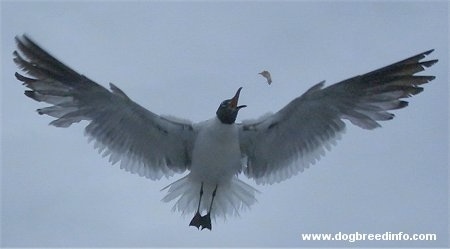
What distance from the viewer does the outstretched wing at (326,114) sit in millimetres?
13992

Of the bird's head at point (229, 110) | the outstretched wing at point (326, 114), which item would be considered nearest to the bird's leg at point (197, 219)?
the outstretched wing at point (326, 114)

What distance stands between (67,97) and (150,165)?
1.19 m

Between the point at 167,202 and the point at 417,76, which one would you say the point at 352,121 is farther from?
the point at 167,202

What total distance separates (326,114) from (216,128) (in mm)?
1123

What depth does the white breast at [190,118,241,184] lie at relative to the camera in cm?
1396

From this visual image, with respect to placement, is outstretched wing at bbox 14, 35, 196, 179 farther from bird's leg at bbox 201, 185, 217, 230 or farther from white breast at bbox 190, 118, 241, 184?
bird's leg at bbox 201, 185, 217, 230

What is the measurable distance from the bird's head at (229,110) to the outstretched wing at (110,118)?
1.22 ft

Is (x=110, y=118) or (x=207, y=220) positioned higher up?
(x=110, y=118)

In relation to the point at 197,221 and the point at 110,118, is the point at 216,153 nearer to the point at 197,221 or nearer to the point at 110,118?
the point at 197,221

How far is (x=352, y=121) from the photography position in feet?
46.5

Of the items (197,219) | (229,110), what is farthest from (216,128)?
(197,219)

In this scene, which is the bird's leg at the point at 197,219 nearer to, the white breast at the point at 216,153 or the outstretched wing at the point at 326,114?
the white breast at the point at 216,153

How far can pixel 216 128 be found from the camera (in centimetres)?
1396

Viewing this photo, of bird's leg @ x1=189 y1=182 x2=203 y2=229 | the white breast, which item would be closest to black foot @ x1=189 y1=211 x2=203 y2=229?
bird's leg @ x1=189 y1=182 x2=203 y2=229
